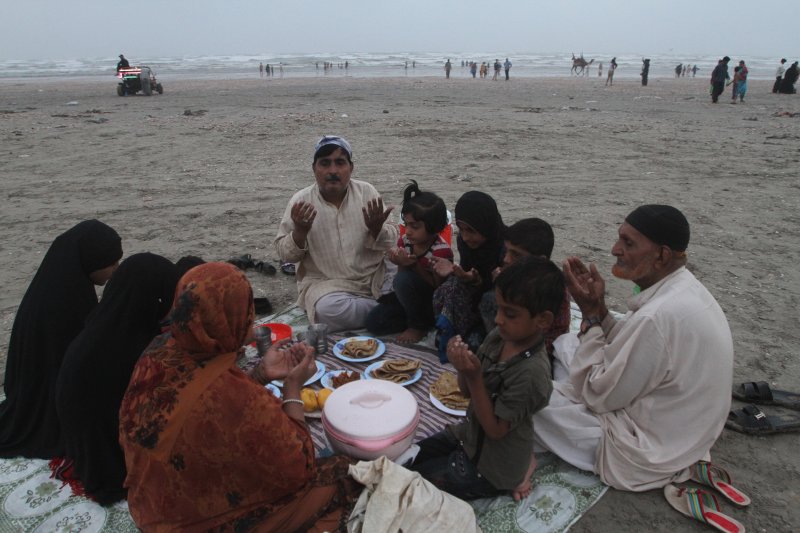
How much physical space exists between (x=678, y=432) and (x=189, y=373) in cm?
223

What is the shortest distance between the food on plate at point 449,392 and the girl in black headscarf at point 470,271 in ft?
1.26

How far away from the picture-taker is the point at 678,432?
2.46 meters

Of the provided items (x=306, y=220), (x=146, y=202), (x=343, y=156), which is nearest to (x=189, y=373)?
(x=306, y=220)

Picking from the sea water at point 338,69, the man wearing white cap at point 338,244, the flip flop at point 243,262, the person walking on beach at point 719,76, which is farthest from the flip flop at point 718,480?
the sea water at point 338,69

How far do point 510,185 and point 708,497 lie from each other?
6.50m

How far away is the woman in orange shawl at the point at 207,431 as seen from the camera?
170 centimetres

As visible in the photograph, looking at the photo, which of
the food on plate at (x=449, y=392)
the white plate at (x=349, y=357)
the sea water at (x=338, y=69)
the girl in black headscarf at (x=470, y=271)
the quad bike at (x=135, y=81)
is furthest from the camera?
the sea water at (x=338, y=69)

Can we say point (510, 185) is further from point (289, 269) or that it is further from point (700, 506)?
point (700, 506)

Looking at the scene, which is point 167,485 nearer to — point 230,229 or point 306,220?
point 306,220

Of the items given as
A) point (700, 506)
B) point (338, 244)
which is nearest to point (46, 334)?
point (338, 244)

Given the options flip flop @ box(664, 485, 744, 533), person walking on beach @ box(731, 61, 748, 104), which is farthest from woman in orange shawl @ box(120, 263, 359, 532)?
person walking on beach @ box(731, 61, 748, 104)

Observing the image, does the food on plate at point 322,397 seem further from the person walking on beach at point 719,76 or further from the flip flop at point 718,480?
the person walking on beach at point 719,76

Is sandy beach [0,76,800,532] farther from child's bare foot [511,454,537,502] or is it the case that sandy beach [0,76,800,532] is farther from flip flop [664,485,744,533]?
child's bare foot [511,454,537,502]

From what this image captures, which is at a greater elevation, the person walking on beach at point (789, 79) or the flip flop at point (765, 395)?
the person walking on beach at point (789, 79)
